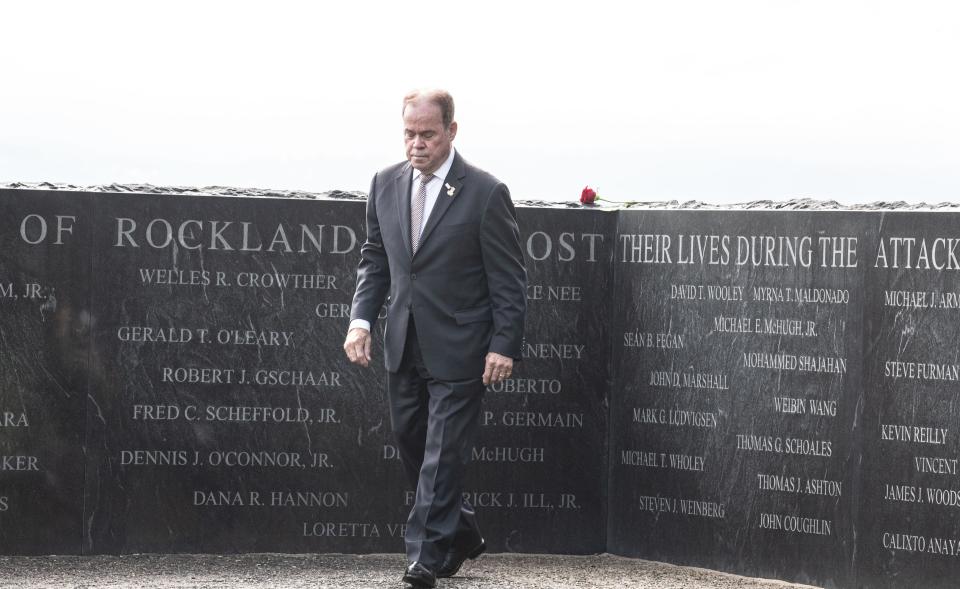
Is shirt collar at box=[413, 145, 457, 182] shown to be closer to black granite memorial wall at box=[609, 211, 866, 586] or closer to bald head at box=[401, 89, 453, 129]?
bald head at box=[401, 89, 453, 129]

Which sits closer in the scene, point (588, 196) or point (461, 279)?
point (461, 279)

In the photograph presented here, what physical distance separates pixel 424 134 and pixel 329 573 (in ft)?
7.61

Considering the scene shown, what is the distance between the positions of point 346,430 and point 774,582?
2314mm

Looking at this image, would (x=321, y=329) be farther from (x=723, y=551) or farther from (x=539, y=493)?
(x=723, y=551)

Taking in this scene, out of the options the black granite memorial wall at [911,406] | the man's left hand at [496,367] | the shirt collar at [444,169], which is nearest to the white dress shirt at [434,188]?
the shirt collar at [444,169]

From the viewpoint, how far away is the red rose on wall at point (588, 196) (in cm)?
770

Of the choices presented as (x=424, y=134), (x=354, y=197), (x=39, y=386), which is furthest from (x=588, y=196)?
(x=39, y=386)

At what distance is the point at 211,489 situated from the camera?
24.1ft

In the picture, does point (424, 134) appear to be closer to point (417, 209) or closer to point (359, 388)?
point (417, 209)

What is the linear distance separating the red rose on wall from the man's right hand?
1.99 m

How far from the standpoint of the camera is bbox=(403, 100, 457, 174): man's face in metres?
6.02

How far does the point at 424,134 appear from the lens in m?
6.06

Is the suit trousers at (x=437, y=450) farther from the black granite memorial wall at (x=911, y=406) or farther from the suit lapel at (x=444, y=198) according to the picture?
the black granite memorial wall at (x=911, y=406)

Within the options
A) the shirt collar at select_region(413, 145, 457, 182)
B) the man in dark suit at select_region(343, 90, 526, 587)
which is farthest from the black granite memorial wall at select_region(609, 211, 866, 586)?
the shirt collar at select_region(413, 145, 457, 182)
